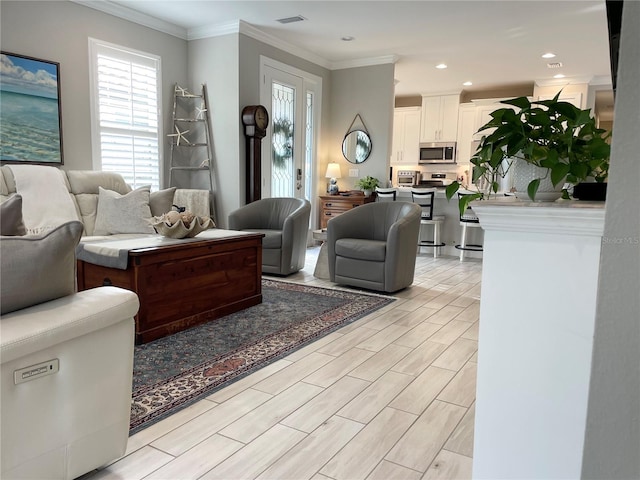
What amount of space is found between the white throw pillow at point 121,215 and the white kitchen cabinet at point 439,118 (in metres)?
6.38

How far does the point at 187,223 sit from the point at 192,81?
3.24 metres

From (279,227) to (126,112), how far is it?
208cm

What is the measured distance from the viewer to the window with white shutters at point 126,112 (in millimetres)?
4789

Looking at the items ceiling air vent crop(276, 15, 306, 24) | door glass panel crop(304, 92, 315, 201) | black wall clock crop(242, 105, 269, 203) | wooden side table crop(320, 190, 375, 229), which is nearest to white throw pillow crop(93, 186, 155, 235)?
black wall clock crop(242, 105, 269, 203)

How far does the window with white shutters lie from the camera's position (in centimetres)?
479

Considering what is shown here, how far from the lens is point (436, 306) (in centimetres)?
385

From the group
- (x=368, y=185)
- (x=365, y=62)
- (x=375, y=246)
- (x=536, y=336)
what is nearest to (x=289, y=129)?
(x=368, y=185)

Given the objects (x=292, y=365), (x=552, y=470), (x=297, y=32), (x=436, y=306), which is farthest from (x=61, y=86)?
(x=552, y=470)

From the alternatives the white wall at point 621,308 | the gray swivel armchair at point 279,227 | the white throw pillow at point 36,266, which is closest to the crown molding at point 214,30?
the gray swivel armchair at point 279,227

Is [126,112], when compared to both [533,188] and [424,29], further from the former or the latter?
[533,188]

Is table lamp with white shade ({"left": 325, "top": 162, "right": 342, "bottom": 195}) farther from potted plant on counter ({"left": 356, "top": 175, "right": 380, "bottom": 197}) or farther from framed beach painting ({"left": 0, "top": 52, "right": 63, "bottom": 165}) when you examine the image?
framed beach painting ({"left": 0, "top": 52, "right": 63, "bottom": 165})

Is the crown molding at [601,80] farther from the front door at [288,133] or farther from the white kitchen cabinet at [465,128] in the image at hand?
the front door at [288,133]

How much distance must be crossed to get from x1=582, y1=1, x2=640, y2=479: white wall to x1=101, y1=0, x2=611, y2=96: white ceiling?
4.38 metres

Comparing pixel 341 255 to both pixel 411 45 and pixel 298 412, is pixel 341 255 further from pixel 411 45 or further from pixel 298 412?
pixel 411 45
